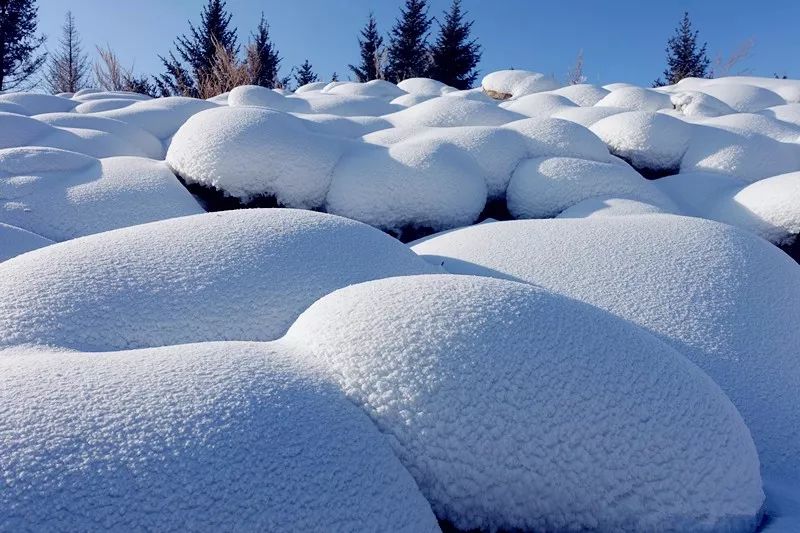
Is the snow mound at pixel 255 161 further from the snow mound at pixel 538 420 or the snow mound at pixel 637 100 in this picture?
the snow mound at pixel 637 100

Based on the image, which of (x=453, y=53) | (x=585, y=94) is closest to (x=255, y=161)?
(x=585, y=94)

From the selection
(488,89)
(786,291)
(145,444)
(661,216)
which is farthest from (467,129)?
(488,89)

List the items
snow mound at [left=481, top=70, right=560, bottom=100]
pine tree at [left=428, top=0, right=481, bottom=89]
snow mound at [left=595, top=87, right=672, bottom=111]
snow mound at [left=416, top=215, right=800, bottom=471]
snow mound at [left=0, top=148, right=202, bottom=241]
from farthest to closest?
pine tree at [left=428, top=0, right=481, bottom=89] → snow mound at [left=481, top=70, right=560, bottom=100] → snow mound at [left=595, top=87, right=672, bottom=111] → snow mound at [left=0, top=148, right=202, bottom=241] → snow mound at [left=416, top=215, right=800, bottom=471]

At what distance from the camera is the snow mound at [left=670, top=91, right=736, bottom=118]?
11.2ft

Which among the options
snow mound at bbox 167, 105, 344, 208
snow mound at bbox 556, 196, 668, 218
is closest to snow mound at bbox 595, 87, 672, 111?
snow mound at bbox 556, 196, 668, 218

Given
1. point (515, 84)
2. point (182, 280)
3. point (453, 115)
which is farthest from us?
point (515, 84)

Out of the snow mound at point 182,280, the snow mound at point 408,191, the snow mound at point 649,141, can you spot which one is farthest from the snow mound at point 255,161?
the snow mound at point 649,141

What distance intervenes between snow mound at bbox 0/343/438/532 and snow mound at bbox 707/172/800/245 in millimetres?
1812

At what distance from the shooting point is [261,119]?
2.03 m

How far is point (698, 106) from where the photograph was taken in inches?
137

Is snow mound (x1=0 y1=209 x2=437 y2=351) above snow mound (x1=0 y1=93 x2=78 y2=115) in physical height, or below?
below

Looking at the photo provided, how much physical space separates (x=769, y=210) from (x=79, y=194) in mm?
2258

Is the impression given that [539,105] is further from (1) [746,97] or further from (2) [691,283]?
(2) [691,283]

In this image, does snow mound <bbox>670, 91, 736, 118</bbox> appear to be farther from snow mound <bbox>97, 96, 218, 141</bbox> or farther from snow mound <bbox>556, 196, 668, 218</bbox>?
snow mound <bbox>97, 96, 218, 141</bbox>
